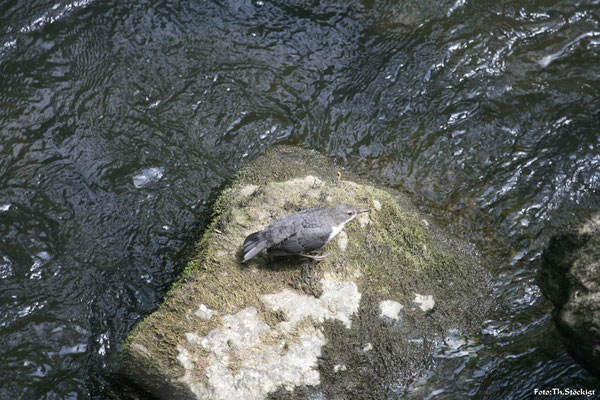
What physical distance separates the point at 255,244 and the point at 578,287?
2447 millimetres

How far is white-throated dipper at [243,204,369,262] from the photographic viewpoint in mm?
4227

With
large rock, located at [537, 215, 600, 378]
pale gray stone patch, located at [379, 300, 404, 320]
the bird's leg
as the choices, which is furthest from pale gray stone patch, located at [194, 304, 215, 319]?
large rock, located at [537, 215, 600, 378]

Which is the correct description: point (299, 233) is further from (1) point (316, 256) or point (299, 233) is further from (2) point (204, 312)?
(2) point (204, 312)

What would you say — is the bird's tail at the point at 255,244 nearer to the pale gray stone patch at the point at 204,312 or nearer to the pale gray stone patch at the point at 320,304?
the pale gray stone patch at the point at 320,304

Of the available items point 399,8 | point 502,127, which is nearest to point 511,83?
point 502,127

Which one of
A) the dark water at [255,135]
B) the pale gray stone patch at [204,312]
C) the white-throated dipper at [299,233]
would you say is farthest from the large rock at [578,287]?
the pale gray stone patch at [204,312]

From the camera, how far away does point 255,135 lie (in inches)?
254

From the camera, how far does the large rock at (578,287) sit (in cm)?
342

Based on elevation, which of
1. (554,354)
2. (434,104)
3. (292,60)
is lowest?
(554,354)

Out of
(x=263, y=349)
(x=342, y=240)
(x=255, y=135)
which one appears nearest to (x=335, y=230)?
(x=342, y=240)

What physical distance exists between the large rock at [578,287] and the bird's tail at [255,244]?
2.21 meters

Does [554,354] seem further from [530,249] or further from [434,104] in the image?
[434,104]

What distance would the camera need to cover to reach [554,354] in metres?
4.33

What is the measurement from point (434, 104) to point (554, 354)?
11.5ft
